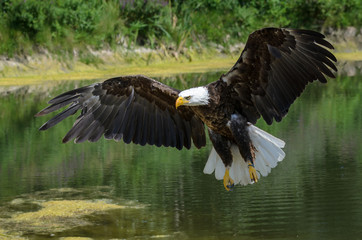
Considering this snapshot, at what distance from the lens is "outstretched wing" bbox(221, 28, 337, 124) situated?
6539 millimetres

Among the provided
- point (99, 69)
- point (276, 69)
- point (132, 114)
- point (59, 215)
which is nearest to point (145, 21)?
point (99, 69)

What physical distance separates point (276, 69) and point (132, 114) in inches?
53.3

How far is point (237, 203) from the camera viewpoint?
729cm

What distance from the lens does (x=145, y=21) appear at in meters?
19.5

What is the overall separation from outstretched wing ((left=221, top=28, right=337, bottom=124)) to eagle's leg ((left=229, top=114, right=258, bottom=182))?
0.12 m

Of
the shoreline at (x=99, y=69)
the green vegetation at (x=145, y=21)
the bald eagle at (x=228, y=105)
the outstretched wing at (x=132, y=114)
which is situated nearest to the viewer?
the bald eagle at (x=228, y=105)

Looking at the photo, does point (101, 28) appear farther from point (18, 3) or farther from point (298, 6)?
point (298, 6)

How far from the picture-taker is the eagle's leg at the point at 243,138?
6.83 metres

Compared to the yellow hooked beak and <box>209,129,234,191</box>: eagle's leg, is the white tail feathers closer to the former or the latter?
<box>209,129,234,191</box>: eagle's leg

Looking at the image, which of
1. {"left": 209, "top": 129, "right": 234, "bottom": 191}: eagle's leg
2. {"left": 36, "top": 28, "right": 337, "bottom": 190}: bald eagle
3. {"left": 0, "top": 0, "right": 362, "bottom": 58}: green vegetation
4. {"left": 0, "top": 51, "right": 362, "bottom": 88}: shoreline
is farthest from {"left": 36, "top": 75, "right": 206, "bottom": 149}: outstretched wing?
{"left": 0, "top": 0, "right": 362, "bottom": 58}: green vegetation

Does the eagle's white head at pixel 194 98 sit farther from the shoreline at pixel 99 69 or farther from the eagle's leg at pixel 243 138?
the shoreline at pixel 99 69

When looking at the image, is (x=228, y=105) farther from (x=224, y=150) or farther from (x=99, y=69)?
(x=99, y=69)

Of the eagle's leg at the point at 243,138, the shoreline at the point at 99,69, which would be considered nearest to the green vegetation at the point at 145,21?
the shoreline at the point at 99,69

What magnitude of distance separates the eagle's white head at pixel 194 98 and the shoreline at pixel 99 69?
1002 cm
